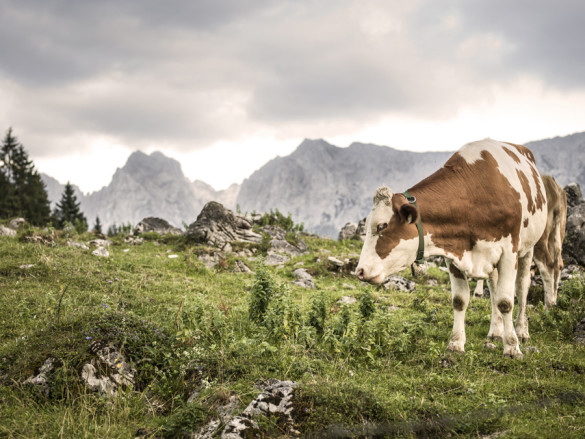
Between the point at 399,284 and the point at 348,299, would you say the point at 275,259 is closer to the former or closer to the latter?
the point at 399,284

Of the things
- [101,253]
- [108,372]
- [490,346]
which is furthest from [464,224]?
[101,253]

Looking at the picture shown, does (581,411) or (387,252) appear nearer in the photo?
(581,411)

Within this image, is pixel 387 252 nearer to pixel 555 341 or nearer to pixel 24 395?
pixel 555 341

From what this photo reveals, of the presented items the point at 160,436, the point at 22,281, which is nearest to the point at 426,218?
the point at 160,436

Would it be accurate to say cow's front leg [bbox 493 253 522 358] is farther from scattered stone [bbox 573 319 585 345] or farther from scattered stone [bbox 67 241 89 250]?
scattered stone [bbox 67 241 89 250]

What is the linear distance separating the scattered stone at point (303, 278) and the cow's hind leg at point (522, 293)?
233 inches

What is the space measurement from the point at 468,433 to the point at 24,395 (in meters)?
4.69

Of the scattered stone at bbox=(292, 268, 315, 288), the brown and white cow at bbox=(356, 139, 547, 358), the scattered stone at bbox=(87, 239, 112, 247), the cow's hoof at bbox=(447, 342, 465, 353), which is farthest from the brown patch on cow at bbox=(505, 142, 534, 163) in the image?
Answer: the scattered stone at bbox=(87, 239, 112, 247)

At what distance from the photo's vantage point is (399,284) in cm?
1235

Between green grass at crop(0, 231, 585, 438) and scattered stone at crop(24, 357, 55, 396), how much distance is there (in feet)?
0.26

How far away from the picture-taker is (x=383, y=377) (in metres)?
5.23

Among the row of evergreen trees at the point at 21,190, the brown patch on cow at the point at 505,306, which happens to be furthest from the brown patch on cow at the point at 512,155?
the row of evergreen trees at the point at 21,190

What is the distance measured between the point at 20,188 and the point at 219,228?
45437 millimetres

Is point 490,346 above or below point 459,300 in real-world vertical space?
below
